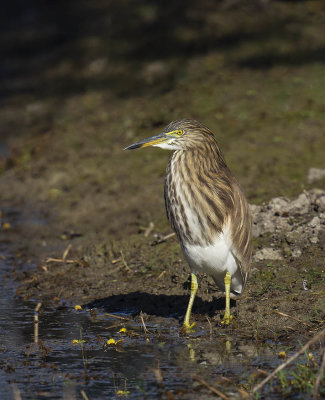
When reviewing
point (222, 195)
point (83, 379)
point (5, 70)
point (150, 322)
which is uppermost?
point (222, 195)

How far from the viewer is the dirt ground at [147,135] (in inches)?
333

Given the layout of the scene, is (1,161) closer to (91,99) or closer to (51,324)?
(91,99)

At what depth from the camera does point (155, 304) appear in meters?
8.33

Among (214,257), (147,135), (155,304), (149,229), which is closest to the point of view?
(214,257)

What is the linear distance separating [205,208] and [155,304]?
4.86 feet

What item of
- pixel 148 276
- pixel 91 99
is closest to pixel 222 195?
pixel 148 276

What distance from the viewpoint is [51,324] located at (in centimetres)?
788

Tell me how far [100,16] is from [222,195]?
1432cm

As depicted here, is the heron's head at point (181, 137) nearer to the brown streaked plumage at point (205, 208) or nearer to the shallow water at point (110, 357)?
the brown streaked plumage at point (205, 208)

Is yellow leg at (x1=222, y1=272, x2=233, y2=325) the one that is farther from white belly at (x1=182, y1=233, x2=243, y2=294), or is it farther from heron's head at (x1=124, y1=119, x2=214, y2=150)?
heron's head at (x1=124, y1=119, x2=214, y2=150)

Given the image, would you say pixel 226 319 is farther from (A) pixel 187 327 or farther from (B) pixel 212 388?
(B) pixel 212 388

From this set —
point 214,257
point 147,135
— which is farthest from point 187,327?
point 147,135

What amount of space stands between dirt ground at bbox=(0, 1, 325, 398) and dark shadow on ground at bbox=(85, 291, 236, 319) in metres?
0.02

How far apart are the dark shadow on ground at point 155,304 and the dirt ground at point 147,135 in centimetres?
2
